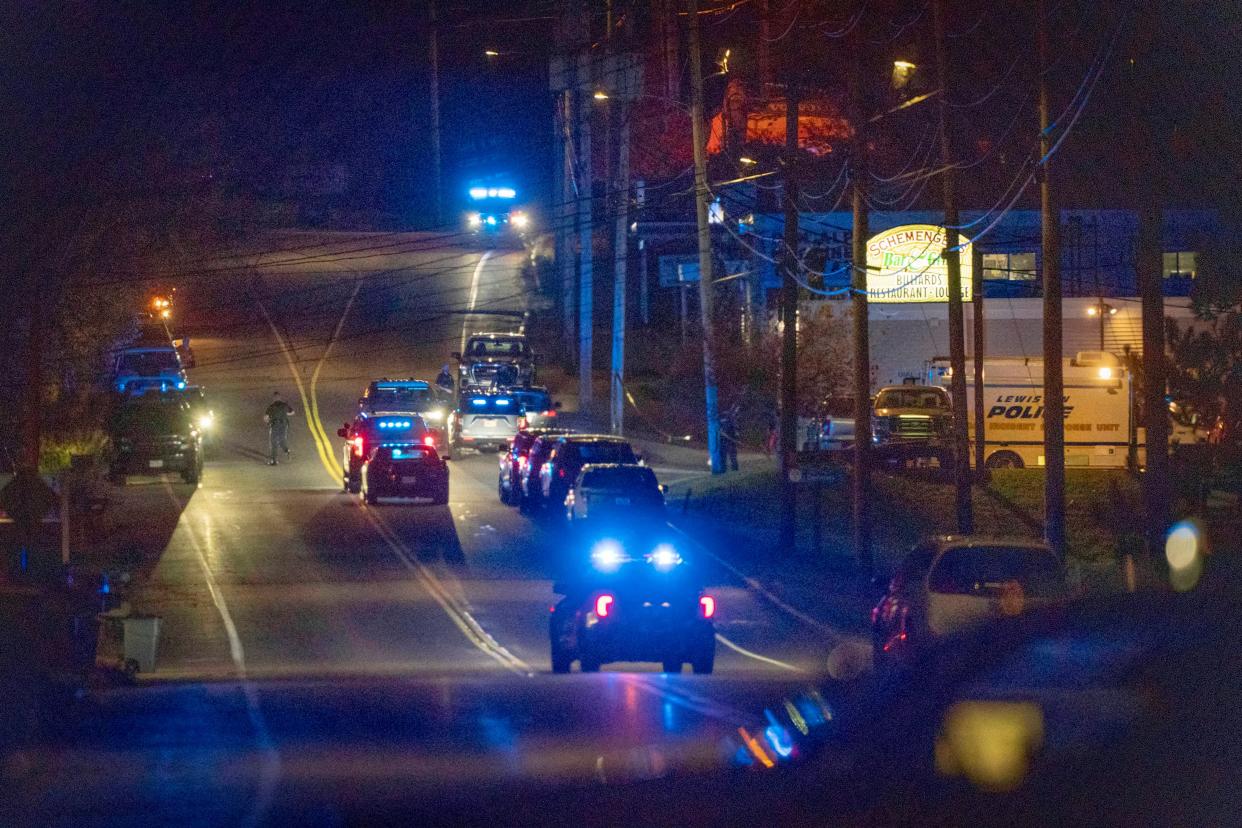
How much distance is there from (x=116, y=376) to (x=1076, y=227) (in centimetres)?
Result: 3296

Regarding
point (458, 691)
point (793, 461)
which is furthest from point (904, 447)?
point (458, 691)

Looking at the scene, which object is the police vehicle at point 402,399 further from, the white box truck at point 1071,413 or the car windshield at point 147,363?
the white box truck at point 1071,413

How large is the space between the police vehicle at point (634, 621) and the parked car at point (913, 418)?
19987 mm

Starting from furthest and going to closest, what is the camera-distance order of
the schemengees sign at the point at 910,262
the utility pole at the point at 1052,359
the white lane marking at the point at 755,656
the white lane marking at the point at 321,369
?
the white lane marking at the point at 321,369, the schemengees sign at the point at 910,262, the utility pole at the point at 1052,359, the white lane marking at the point at 755,656

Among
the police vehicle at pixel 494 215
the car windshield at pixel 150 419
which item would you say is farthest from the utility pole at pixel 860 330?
the police vehicle at pixel 494 215

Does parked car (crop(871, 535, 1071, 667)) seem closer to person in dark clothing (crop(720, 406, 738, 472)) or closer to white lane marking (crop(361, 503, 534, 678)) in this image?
white lane marking (crop(361, 503, 534, 678))

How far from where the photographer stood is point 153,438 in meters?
34.0

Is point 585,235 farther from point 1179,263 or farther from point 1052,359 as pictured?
point 1052,359

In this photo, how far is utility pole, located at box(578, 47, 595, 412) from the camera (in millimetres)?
44781

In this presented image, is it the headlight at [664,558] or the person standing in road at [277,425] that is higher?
the person standing in road at [277,425]

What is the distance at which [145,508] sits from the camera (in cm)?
3142

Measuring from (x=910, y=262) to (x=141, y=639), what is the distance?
23132 millimetres

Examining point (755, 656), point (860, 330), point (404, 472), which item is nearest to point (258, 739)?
point (755, 656)

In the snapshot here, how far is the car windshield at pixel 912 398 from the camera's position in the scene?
120 ft
